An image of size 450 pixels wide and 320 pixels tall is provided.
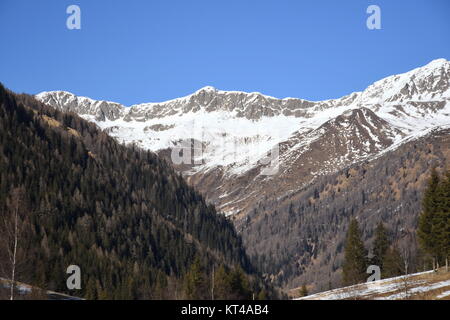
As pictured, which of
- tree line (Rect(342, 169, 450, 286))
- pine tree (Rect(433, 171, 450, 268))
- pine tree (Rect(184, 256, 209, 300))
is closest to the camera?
pine tree (Rect(433, 171, 450, 268))

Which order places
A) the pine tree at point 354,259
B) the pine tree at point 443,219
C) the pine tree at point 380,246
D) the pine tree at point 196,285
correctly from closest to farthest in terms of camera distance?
the pine tree at point 443,219, the pine tree at point 196,285, the pine tree at point 354,259, the pine tree at point 380,246

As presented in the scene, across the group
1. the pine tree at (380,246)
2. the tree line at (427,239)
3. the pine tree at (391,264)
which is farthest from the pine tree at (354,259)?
the pine tree at (380,246)

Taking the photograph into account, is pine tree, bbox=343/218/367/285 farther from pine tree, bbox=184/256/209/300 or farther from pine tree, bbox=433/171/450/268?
pine tree, bbox=184/256/209/300

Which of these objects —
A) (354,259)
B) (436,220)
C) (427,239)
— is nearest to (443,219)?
(436,220)

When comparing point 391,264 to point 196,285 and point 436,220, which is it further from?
point 196,285

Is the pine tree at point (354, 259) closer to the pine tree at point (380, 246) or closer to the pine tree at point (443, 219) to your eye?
the pine tree at point (380, 246)

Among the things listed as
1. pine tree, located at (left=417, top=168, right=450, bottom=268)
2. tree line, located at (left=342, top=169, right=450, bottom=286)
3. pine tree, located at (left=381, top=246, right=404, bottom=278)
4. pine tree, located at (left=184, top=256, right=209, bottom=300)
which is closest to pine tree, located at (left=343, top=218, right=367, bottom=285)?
tree line, located at (left=342, top=169, right=450, bottom=286)

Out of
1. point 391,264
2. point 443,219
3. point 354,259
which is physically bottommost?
point 391,264

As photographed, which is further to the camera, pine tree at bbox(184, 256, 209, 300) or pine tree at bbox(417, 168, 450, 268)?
pine tree at bbox(184, 256, 209, 300)

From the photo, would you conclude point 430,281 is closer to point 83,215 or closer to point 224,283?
point 224,283
